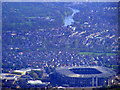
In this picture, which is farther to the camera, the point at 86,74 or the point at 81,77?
the point at 86,74

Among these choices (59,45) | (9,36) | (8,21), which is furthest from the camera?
(8,21)

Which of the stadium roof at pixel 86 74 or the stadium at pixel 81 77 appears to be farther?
the stadium roof at pixel 86 74

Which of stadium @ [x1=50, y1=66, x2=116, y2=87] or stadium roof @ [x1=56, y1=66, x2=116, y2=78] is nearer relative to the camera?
stadium @ [x1=50, y1=66, x2=116, y2=87]

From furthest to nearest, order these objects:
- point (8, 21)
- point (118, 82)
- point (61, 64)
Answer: point (8, 21)
point (61, 64)
point (118, 82)

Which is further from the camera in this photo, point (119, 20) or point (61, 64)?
point (119, 20)

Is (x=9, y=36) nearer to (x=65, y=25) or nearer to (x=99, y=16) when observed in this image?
(x=65, y=25)

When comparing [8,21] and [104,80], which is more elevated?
[8,21]

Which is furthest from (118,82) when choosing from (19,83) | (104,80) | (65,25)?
(65,25)
